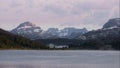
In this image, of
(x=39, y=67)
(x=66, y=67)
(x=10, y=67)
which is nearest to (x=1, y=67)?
(x=10, y=67)

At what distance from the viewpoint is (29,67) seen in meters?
70.0

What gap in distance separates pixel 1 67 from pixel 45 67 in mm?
7838

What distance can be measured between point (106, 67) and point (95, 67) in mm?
2208

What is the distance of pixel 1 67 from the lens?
2699 inches

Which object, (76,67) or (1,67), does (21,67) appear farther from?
(76,67)

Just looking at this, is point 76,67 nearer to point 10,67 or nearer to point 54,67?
point 54,67

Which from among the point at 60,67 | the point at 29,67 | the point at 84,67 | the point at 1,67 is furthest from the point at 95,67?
the point at 1,67

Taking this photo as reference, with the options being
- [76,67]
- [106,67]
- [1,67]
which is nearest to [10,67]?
[1,67]

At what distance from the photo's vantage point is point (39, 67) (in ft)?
230

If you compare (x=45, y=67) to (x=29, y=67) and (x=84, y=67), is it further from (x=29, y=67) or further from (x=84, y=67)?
(x=84, y=67)

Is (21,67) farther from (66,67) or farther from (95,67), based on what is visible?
(95,67)

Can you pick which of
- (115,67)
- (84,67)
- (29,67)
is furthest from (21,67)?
(115,67)

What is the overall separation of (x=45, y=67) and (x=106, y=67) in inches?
459

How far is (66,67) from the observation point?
71250 millimetres
